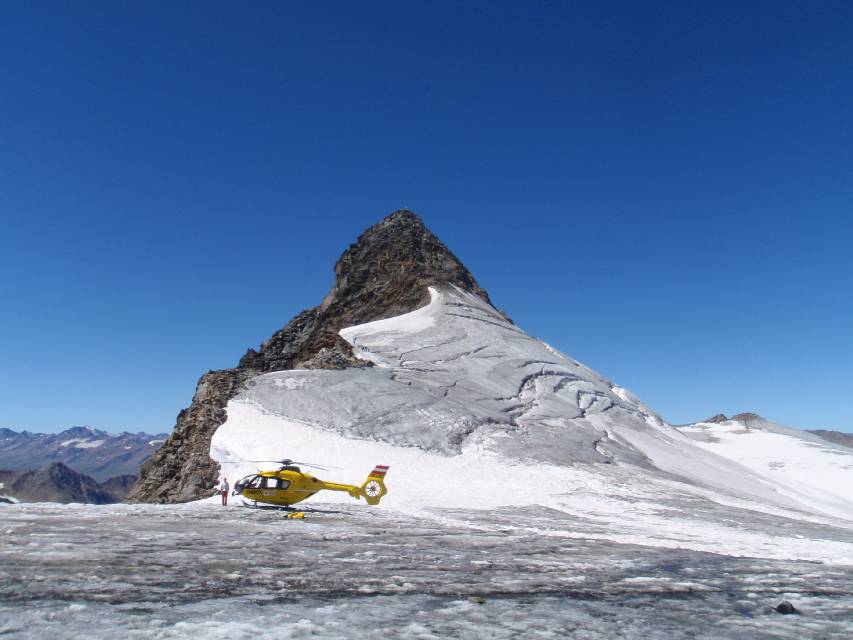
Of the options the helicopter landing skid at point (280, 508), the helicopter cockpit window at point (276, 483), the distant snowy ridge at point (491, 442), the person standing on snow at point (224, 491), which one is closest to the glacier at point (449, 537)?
the distant snowy ridge at point (491, 442)

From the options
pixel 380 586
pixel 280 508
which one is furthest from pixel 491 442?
pixel 380 586

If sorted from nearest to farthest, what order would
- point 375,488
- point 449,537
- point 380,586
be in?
point 380,586
point 449,537
point 375,488

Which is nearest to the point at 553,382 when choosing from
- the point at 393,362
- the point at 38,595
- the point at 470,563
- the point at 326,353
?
the point at 393,362

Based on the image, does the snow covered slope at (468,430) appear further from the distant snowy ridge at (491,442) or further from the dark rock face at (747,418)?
the dark rock face at (747,418)

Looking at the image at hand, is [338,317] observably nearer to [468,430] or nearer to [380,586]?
[468,430]

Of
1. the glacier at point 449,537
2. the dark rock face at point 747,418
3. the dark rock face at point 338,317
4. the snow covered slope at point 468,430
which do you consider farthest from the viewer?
the dark rock face at point 747,418

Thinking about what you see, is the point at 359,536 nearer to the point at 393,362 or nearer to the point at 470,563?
the point at 470,563
